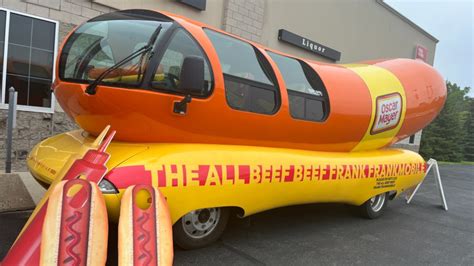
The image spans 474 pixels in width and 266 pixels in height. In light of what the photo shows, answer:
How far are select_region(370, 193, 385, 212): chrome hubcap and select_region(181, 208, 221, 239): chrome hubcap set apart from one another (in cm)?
287

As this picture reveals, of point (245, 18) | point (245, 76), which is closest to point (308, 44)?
point (245, 18)

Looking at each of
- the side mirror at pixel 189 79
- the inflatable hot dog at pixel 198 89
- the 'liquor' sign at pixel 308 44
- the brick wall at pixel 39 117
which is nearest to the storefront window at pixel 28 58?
the brick wall at pixel 39 117

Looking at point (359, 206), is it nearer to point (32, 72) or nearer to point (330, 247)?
point (330, 247)

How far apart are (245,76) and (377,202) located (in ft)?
10.3

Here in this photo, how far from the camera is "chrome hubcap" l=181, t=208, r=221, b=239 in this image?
3.64 meters

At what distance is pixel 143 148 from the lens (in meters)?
3.46

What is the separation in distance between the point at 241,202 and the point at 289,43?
9.46m

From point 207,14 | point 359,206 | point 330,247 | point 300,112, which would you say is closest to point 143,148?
point 300,112

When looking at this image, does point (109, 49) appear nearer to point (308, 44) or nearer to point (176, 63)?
point (176, 63)

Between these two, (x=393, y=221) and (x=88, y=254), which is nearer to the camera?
(x=88, y=254)

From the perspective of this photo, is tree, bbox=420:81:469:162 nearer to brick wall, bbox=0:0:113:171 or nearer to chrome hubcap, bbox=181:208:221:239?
brick wall, bbox=0:0:113:171

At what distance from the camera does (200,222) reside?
3746 mm

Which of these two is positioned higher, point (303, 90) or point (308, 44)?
point (308, 44)

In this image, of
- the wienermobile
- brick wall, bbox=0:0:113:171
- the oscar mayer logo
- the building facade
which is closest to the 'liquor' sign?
the building facade
